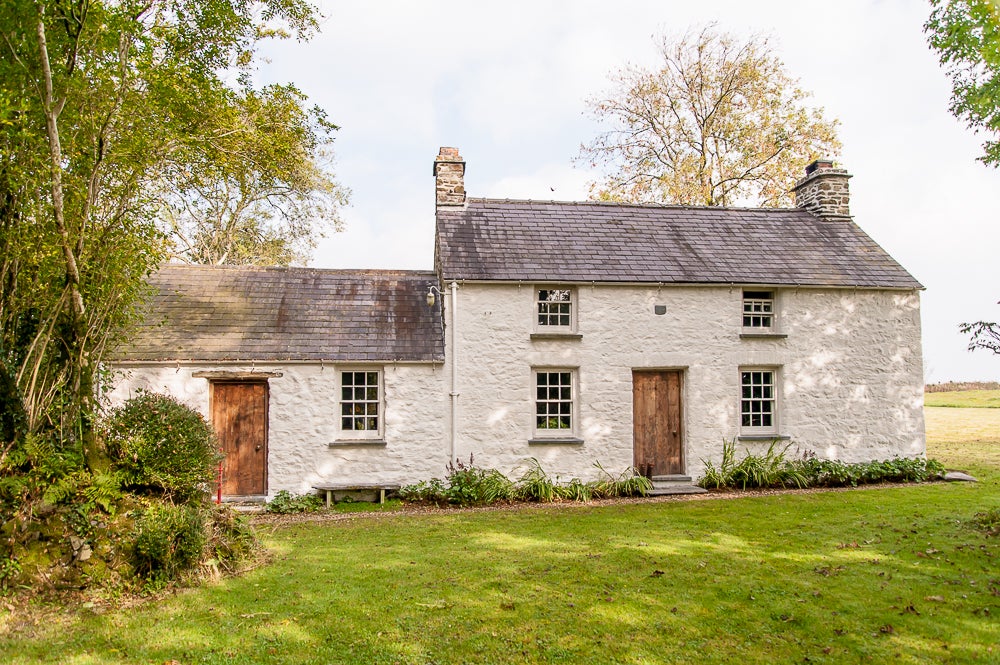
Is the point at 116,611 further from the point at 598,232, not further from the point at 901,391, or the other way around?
the point at 901,391

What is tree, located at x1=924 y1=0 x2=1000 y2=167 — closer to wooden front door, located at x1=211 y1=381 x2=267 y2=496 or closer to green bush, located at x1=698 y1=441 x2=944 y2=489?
green bush, located at x1=698 y1=441 x2=944 y2=489

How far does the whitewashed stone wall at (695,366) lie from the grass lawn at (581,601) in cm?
317

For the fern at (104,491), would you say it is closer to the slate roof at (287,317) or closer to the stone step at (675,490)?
the slate roof at (287,317)

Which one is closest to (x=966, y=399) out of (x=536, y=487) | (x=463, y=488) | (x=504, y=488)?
(x=536, y=487)

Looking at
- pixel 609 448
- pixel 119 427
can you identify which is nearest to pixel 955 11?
pixel 609 448

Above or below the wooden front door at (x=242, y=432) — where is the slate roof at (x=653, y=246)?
above

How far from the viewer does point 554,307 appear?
14.3m

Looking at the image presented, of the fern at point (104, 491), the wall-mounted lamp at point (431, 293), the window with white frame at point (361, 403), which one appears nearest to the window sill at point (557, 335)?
the wall-mounted lamp at point (431, 293)

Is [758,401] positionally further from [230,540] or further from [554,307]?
[230,540]

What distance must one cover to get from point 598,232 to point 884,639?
11274 millimetres

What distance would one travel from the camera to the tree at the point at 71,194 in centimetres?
782

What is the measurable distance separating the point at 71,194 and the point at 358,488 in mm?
7367

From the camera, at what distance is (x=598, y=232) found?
15.7 m

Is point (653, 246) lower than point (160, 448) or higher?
higher
